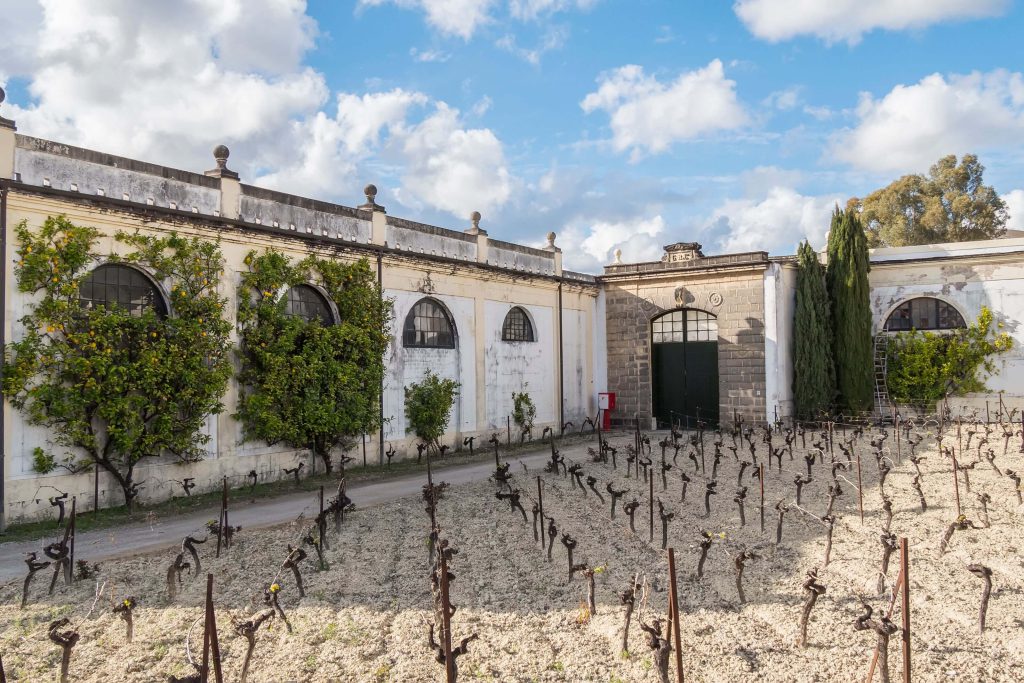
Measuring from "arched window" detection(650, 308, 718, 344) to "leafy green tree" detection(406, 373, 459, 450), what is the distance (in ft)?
22.9

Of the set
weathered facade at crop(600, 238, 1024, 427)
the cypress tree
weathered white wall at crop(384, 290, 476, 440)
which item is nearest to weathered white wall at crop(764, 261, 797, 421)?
weathered facade at crop(600, 238, 1024, 427)

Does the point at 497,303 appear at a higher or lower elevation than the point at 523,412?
higher

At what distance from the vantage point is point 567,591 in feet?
21.3

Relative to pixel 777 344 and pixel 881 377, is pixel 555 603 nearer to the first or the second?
pixel 777 344

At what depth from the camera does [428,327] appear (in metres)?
15.4

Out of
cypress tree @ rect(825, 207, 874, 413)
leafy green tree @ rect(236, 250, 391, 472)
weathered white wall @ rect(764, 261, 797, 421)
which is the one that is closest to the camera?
leafy green tree @ rect(236, 250, 391, 472)

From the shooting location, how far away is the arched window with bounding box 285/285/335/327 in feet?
41.9

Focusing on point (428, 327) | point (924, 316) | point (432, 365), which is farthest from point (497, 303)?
point (924, 316)

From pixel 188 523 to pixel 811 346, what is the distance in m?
14.3

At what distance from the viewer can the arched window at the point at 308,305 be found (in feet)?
41.9

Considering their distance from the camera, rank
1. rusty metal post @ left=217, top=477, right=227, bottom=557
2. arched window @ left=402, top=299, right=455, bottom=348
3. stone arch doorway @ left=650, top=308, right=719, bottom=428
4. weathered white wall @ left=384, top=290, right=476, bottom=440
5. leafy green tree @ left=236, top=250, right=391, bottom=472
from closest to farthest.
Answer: rusty metal post @ left=217, top=477, right=227, bottom=557 < leafy green tree @ left=236, top=250, right=391, bottom=472 < weathered white wall @ left=384, top=290, right=476, bottom=440 < arched window @ left=402, top=299, right=455, bottom=348 < stone arch doorway @ left=650, top=308, right=719, bottom=428

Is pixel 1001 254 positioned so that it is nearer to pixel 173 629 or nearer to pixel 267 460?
pixel 267 460

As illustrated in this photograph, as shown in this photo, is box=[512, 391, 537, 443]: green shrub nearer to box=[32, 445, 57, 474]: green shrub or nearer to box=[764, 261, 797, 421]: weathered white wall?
box=[764, 261, 797, 421]: weathered white wall

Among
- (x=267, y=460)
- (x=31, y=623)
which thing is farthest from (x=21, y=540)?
(x=267, y=460)
